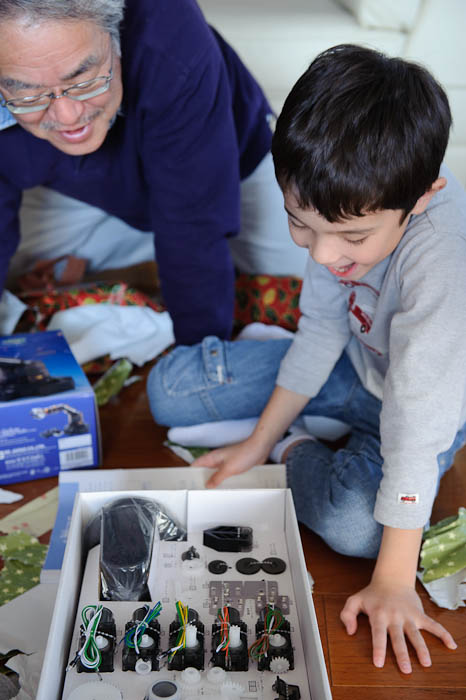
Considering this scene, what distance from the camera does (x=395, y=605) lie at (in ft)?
2.83

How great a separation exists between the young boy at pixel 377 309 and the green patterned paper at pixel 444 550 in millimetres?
73

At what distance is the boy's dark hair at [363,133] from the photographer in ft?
2.43

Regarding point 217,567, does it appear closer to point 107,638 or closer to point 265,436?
point 107,638

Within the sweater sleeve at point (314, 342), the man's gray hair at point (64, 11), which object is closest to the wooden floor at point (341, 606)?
the sweater sleeve at point (314, 342)

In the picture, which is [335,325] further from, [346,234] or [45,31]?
[45,31]

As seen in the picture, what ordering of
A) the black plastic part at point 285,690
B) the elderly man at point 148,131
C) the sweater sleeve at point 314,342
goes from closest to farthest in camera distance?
the black plastic part at point 285,690, the elderly man at point 148,131, the sweater sleeve at point 314,342

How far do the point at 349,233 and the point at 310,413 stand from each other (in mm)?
484

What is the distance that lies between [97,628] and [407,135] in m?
0.60

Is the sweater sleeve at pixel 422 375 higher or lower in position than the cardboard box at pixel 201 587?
higher

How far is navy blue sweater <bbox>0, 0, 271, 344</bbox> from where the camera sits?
3.55 ft

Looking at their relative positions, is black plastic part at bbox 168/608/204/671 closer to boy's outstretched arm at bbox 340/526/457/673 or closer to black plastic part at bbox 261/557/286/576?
black plastic part at bbox 261/557/286/576

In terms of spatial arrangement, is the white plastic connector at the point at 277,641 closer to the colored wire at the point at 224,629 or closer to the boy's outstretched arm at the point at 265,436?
the colored wire at the point at 224,629

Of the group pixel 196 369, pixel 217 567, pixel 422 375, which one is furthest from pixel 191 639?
pixel 196 369

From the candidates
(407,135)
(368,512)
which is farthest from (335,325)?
(407,135)
